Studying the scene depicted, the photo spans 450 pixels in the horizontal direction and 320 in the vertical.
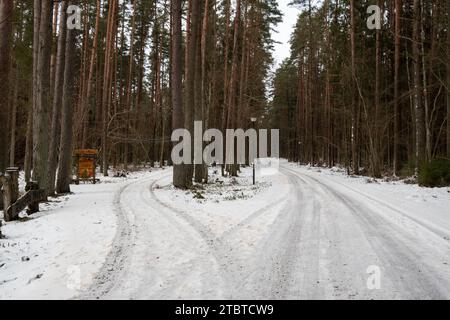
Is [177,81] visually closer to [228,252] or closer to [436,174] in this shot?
[228,252]

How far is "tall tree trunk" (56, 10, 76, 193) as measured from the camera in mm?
12857

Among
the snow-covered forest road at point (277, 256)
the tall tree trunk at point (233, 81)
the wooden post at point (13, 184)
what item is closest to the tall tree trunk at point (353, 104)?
the tall tree trunk at point (233, 81)

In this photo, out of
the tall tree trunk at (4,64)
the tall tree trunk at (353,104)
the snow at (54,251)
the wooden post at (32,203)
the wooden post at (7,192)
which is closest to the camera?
the snow at (54,251)

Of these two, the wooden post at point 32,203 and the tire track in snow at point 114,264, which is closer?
the tire track in snow at point 114,264

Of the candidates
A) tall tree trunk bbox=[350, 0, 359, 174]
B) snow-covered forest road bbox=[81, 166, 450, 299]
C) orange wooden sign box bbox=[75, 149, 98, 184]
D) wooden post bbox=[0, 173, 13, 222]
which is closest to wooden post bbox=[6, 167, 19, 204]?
wooden post bbox=[0, 173, 13, 222]

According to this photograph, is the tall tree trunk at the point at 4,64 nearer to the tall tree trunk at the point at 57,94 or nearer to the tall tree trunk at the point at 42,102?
the tall tree trunk at the point at 42,102

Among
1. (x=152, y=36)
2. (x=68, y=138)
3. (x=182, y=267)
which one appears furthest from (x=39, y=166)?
(x=152, y=36)

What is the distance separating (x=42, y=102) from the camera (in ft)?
33.1

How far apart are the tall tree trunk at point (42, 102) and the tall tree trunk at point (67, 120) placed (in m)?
2.73

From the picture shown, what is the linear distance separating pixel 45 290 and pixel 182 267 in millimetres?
1638

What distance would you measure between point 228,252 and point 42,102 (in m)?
7.81

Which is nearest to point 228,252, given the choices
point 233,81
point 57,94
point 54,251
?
point 54,251

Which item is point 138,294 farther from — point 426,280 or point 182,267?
point 426,280

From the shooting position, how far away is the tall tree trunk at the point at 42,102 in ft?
32.8
